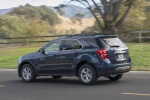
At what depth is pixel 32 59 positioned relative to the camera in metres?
15.6

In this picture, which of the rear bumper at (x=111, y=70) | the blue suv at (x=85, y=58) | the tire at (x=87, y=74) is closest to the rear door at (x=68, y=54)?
the blue suv at (x=85, y=58)

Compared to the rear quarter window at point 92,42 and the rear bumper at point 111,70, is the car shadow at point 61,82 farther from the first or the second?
the rear quarter window at point 92,42

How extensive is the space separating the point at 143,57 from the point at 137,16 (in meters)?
13.9

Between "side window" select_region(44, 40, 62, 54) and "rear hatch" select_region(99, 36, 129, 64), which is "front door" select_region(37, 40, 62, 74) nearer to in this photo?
"side window" select_region(44, 40, 62, 54)

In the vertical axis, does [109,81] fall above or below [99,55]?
below

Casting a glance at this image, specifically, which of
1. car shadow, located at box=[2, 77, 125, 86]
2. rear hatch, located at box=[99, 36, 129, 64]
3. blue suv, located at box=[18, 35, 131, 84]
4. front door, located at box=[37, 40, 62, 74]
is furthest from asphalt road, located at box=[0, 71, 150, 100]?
rear hatch, located at box=[99, 36, 129, 64]

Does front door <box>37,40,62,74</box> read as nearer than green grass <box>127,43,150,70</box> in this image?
Yes

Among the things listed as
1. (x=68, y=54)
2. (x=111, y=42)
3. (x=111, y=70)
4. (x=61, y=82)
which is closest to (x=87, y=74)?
(x=111, y=70)

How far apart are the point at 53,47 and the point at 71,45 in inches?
34.4

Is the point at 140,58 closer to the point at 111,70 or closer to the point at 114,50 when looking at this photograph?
the point at 114,50

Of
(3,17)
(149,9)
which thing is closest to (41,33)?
(149,9)

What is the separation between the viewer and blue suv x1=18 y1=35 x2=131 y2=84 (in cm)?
1351

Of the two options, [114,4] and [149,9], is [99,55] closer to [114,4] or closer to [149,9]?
[114,4]

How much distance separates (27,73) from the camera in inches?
624
